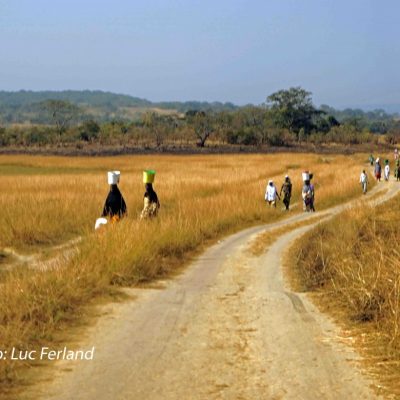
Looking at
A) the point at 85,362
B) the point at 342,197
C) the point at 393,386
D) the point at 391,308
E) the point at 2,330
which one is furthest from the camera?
the point at 342,197

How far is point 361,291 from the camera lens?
7.68 metres

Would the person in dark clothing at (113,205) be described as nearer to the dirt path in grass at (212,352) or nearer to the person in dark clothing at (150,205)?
the person in dark clothing at (150,205)

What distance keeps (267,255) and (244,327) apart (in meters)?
6.66

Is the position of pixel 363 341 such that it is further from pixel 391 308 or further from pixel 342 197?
pixel 342 197

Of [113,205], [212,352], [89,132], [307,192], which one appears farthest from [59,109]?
[212,352]

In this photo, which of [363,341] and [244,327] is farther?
[244,327]

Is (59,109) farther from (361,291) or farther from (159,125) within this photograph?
(361,291)

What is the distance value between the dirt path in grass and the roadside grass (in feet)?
0.67

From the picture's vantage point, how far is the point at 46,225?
57.9 feet

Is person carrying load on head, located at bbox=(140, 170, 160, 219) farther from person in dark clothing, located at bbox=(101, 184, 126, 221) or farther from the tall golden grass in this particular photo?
person in dark clothing, located at bbox=(101, 184, 126, 221)

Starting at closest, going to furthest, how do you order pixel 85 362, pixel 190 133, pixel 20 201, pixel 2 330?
pixel 85 362
pixel 2 330
pixel 20 201
pixel 190 133

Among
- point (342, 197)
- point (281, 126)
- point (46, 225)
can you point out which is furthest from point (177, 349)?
point (281, 126)

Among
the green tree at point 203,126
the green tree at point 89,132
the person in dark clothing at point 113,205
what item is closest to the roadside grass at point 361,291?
the person in dark clothing at point 113,205

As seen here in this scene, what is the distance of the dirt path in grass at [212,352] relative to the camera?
516 cm
